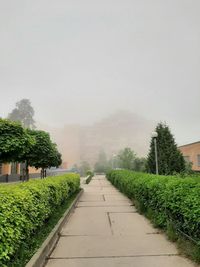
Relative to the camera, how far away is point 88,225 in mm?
9312

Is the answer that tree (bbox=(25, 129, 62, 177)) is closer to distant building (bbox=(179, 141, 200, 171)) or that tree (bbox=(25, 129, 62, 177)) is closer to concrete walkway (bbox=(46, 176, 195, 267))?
concrete walkway (bbox=(46, 176, 195, 267))

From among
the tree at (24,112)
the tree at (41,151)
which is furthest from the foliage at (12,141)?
the tree at (24,112)

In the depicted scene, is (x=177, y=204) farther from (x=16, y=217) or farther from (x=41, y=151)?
(x=41, y=151)

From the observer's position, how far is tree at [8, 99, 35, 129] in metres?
82.8

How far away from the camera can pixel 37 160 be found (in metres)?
18.6

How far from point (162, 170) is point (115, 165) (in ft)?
158

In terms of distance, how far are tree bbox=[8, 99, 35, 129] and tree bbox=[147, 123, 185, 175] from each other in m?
67.0

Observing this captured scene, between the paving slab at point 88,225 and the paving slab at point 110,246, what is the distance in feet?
2.09

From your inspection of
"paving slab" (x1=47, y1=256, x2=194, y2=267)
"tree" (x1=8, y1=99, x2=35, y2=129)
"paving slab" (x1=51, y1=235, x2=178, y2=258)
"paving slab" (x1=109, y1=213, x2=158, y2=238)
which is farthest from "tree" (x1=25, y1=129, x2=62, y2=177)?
"tree" (x1=8, y1=99, x2=35, y2=129)

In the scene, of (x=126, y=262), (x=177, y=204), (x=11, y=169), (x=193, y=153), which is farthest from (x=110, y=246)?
(x=11, y=169)

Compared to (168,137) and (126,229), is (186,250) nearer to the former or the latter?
(126,229)

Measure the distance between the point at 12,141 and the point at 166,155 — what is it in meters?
9.92

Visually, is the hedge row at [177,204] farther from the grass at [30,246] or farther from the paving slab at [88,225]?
the grass at [30,246]

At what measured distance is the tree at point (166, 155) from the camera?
1909 cm
